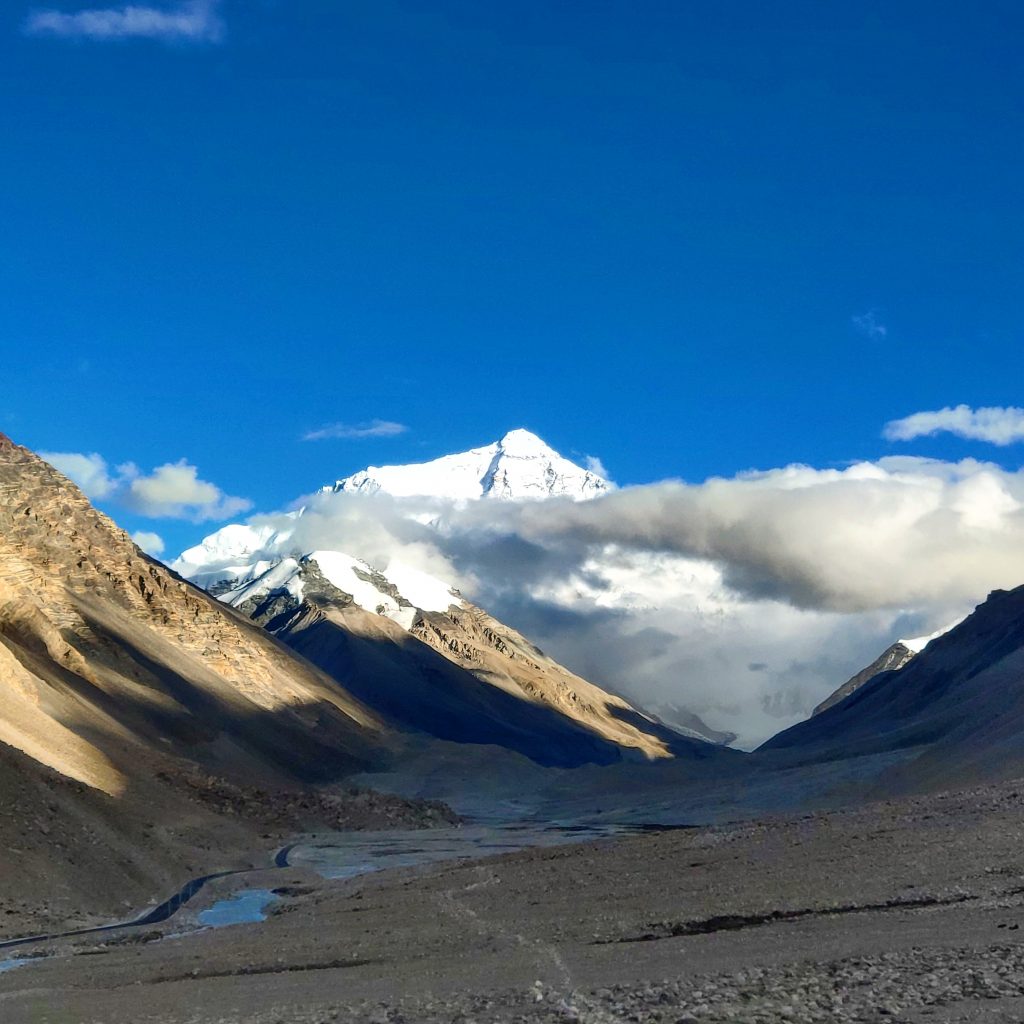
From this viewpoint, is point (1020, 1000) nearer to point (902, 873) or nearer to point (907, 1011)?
point (907, 1011)

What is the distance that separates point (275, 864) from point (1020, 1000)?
5822cm

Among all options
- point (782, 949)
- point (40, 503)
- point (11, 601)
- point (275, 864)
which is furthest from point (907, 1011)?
point (40, 503)

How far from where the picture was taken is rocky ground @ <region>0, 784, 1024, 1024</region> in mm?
20812

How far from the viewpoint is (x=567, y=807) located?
135750 millimetres

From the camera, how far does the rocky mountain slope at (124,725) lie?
53.2 m

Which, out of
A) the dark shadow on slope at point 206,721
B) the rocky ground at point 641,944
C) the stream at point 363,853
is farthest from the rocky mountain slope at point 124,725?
the rocky ground at point 641,944

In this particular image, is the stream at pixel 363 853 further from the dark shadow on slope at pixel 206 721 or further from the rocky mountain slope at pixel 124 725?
the dark shadow on slope at pixel 206 721

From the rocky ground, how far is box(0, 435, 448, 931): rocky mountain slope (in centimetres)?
787

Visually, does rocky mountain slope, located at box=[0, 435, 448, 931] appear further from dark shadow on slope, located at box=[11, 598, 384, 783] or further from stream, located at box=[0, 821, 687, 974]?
stream, located at box=[0, 821, 687, 974]

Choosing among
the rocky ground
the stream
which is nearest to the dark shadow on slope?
the stream

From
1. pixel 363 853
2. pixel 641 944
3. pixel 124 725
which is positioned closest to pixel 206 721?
pixel 124 725

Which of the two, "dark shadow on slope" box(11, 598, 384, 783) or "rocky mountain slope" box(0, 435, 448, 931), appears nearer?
"rocky mountain slope" box(0, 435, 448, 931)

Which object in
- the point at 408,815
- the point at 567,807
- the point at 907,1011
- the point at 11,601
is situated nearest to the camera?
the point at 907,1011

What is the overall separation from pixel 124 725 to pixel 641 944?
8922 centimetres
